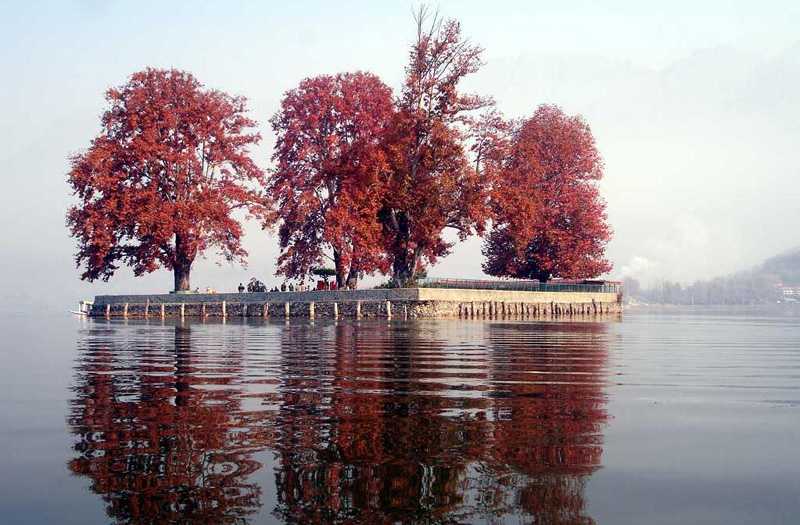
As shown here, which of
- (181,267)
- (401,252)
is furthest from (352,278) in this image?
(181,267)

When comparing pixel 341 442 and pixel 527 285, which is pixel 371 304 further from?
pixel 341 442

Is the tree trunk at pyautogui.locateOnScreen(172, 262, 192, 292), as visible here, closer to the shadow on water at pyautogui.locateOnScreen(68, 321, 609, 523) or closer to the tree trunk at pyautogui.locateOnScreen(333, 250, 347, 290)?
the tree trunk at pyautogui.locateOnScreen(333, 250, 347, 290)

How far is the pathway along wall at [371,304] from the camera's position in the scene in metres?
50.2

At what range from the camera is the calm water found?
4.61 metres

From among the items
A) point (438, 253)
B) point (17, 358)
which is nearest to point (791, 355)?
point (17, 358)

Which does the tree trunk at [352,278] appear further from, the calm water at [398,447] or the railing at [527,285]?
the calm water at [398,447]

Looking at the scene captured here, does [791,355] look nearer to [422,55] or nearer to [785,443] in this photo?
[785,443]

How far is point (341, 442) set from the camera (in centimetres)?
640

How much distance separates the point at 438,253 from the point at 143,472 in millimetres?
53851

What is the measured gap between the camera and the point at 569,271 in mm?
64000

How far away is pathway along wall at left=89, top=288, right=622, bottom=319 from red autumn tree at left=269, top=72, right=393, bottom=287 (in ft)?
9.79

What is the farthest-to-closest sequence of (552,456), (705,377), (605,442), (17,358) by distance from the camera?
(17,358)
(705,377)
(605,442)
(552,456)

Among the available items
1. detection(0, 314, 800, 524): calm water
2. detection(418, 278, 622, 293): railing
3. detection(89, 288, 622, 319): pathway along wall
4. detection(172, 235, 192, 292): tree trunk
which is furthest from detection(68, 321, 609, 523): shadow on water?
detection(172, 235, 192, 292): tree trunk

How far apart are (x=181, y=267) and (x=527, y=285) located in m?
24.7
